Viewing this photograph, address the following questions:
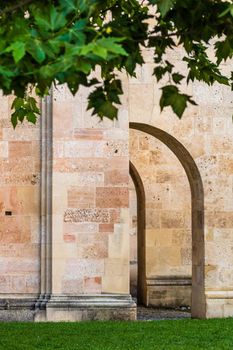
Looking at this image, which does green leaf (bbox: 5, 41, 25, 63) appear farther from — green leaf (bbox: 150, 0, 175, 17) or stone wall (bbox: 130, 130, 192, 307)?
stone wall (bbox: 130, 130, 192, 307)

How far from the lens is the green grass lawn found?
10680mm

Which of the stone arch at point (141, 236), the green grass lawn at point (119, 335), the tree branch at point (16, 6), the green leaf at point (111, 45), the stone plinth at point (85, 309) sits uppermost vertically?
the tree branch at point (16, 6)

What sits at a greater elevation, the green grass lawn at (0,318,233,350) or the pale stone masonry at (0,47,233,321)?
the pale stone masonry at (0,47,233,321)

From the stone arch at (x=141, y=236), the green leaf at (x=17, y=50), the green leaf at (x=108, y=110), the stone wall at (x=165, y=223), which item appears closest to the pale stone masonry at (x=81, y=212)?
the stone wall at (x=165, y=223)

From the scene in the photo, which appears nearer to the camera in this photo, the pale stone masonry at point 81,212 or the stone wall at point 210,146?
the pale stone masonry at point 81,212

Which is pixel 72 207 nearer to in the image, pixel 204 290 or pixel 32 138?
pixel 32 138

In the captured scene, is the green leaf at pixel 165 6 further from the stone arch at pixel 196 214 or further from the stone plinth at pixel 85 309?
the stone arch at pixel 196 214

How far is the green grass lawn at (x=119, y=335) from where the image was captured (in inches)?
420

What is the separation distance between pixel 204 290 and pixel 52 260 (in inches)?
93.7

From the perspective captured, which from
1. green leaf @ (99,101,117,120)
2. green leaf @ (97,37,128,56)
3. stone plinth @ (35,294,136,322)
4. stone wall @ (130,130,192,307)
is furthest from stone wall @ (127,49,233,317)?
green leaf @ (97,37,128,56)

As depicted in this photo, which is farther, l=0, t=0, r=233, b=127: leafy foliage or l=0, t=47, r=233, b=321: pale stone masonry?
l=0, t=47, r=233, b=321: pale stone masonry

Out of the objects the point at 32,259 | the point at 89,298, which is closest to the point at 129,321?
the point at 89,298

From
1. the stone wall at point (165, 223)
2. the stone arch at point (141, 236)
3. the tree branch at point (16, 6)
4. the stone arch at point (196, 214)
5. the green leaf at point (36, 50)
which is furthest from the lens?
the stone arch at point (141, 236)

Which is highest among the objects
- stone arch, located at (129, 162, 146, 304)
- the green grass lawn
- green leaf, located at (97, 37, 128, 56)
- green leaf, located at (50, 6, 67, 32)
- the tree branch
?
the tree branch
